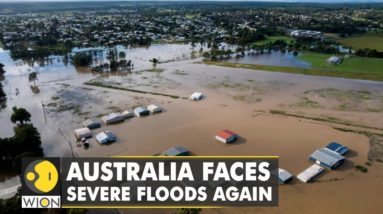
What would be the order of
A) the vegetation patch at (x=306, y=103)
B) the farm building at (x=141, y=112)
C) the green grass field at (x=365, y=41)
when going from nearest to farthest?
1. the farm building at (x=141, y=112)
2. the vegetation patch at (x=306, y=103)
3. the green grass field at (x=365, y=41)

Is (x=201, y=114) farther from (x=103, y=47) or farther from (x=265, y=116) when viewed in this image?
(x=103, y=47)

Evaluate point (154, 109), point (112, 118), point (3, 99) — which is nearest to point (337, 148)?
point (154, 109)

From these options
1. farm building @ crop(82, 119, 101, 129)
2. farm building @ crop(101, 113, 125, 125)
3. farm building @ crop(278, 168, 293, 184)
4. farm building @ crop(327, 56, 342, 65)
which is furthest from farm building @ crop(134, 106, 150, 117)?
farm building @ crop(327, 56, 342, 65)

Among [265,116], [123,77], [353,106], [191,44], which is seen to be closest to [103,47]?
[191,44]

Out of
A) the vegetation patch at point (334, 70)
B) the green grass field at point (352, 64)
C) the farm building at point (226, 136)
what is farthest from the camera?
the green grass field at point (352, 64)

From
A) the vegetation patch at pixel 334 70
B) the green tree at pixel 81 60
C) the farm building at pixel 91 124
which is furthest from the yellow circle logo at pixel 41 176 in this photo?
the vegetation patch at pixel 334 70

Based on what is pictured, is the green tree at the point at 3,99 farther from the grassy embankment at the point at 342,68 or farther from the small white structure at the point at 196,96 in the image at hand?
the grassy embankment at the point at 342,68

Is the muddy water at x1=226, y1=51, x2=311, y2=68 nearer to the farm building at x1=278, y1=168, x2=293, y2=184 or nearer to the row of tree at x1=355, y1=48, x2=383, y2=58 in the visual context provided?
the row of tree at x1=355, y1=48, x2=383, y2=58
